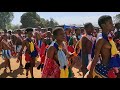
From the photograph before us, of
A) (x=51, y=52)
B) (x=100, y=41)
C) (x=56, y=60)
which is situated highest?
(x=100, y=41)

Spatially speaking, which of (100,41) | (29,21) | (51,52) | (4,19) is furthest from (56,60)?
(4,19)

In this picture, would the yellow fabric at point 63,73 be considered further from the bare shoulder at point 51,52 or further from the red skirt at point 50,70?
the bare shoulder at point 51,52

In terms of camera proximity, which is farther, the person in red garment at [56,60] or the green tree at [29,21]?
the green tree at [29,21]

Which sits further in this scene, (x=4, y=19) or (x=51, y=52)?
(x=4, y=19)

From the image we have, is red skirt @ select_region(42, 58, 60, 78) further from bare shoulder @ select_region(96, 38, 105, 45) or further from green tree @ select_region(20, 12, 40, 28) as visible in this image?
green tree @ select_region(20, 12, 40, 28)

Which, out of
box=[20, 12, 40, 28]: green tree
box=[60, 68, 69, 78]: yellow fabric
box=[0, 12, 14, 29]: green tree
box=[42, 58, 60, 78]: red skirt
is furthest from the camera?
box=[0, 12, 14, 29]: green tree

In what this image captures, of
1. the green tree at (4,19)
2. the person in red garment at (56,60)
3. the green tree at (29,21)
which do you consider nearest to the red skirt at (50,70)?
the person in red garment at (56,60)

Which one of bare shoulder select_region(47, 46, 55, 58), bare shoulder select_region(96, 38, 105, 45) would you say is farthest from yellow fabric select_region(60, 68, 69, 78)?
bare shoulder select_region(96, 38, 105, 45)

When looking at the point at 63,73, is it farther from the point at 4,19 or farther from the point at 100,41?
the point at 4,19
